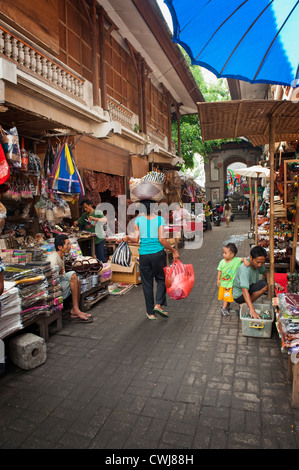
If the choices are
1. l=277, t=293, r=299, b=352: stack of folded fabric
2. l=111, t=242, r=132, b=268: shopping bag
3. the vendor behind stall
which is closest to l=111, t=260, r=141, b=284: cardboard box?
the vendor behind stall

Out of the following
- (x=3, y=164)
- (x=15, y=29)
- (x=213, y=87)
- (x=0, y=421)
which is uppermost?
(x=213, y=87)

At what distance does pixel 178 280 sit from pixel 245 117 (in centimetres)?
246

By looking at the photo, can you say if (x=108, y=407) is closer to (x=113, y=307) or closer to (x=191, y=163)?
(x=113, y=307)

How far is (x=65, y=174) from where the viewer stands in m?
6.03

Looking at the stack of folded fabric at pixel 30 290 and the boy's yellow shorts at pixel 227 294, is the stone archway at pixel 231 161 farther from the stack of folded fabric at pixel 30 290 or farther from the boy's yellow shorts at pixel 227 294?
the stack of folded fabric at pixel 30 290

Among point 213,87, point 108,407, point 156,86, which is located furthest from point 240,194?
point 108,407

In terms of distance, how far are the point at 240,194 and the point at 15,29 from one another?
91.3 ft

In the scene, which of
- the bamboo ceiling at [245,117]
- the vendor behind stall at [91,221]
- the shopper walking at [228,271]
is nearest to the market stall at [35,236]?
the vendor behind stall at [91,221]

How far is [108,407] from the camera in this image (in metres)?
2.77

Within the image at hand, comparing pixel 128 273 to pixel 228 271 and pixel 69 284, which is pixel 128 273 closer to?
pixel 69 284

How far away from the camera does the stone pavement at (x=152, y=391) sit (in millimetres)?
2387

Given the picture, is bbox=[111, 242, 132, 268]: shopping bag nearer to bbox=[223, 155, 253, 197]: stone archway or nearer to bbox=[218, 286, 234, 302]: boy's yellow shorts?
bbox=[218, 286, 234, 302]: boy's yellow shorts

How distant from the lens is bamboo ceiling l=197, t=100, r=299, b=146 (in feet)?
11.9

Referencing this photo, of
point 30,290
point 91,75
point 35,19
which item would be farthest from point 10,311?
point 91,75
